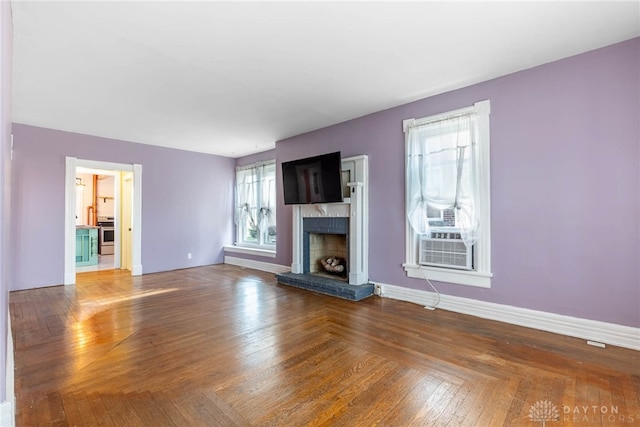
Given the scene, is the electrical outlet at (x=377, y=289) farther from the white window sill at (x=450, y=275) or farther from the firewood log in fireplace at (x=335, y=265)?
the firewood log in fireplace at (x=335, y=265)

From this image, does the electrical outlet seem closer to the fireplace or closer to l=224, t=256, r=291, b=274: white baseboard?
the fireplace

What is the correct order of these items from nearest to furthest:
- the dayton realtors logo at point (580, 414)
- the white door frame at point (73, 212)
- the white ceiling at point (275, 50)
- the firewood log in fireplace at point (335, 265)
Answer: the dayton realtors logo at point (580, 414)
the white ceiling at point (275, 50)
the firewood log in fireplace at point (335, 265)
the white door frame at point (73, 212)

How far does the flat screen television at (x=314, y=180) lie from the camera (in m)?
4.40

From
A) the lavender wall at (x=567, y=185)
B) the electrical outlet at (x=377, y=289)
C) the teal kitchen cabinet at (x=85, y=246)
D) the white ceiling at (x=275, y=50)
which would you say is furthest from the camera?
the teal kitchen cabinet at (x=85, y=246)

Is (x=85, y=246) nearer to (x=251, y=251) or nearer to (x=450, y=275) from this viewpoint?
(x=251, y=251)

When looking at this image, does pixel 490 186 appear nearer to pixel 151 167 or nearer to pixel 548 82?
→ pixel 548 82

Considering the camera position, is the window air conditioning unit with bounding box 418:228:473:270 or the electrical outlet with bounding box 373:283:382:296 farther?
the electrical outlet with bounding box 373:283:382:296

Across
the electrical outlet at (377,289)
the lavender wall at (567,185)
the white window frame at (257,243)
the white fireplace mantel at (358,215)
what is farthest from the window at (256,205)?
the lavender wall at (567,185)

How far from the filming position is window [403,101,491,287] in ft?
Answer: 11.1

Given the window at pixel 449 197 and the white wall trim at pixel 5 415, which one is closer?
the white wall trim at pixel 5 415

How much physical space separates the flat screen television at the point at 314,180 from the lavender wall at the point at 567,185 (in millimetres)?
1632

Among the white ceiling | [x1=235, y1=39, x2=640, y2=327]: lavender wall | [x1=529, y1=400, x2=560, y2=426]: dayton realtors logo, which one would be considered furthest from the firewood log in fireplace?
[x1=529, y1=400, x2=560, y2=426]: dayton realtors logo

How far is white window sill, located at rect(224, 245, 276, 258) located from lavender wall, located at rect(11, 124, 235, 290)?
34 cm

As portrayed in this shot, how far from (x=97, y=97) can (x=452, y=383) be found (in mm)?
4778
